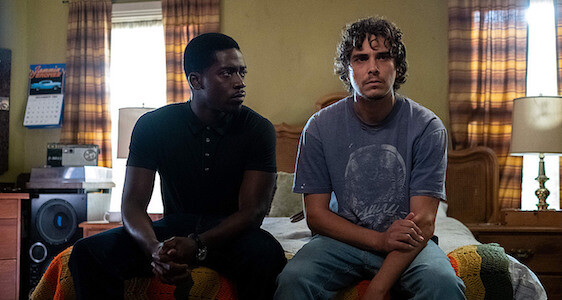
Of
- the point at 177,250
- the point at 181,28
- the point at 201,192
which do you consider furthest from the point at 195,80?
the point at 181,28

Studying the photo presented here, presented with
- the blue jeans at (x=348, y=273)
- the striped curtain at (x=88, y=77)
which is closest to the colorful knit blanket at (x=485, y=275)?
the blue jeans at (x=348, y=273)

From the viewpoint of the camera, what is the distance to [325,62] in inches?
163

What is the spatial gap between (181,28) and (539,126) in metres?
2.80

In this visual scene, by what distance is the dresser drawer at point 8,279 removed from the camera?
3.71 meters

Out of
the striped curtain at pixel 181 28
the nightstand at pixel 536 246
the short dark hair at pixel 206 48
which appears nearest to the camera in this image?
the short dark hair at pixel 206 48

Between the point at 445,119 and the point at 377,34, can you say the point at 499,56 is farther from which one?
the point at 377,34

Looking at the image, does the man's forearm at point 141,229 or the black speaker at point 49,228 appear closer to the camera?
the man's forearm at point 141,229

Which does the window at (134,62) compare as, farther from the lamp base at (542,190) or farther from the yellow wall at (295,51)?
the lamp base at (542,190)

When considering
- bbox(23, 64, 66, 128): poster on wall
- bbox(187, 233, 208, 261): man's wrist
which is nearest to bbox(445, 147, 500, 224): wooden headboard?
bbox(187, 233, 208, 261): man's wrist

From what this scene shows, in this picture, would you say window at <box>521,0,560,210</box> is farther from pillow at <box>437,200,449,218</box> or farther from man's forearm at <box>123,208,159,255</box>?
man's forearm at <box>123,208,159,255</box>

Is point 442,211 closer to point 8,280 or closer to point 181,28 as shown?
point 181,28

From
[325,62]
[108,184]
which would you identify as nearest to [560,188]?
[325,62]

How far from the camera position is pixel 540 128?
132 inches

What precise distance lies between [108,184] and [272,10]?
1.93 metres
